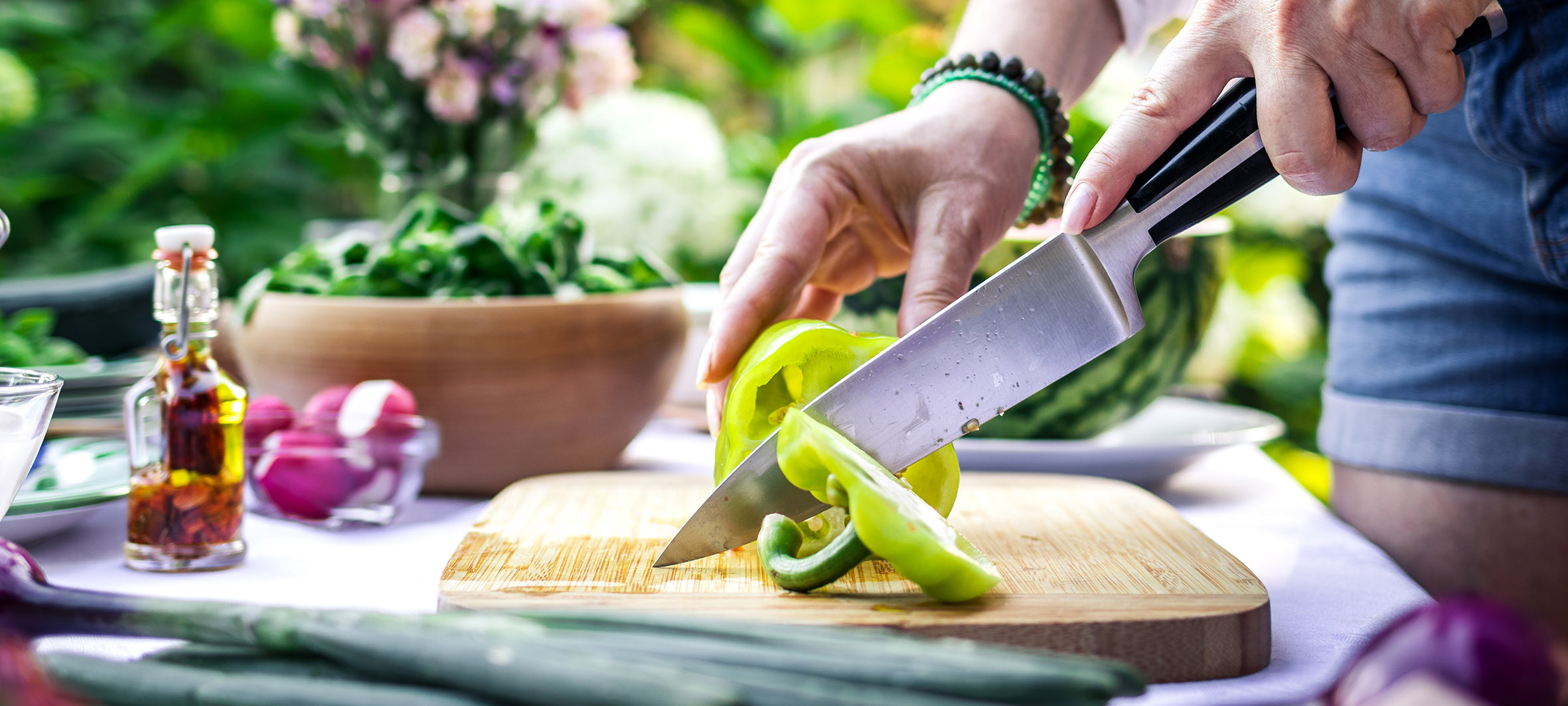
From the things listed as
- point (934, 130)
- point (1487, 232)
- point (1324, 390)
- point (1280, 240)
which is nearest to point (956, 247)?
point (934, 130)

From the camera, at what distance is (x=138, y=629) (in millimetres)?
595

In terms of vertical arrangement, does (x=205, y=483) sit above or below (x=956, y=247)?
below

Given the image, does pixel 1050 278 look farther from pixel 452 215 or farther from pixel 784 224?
pixel 452 215

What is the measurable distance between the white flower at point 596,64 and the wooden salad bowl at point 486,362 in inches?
28.6

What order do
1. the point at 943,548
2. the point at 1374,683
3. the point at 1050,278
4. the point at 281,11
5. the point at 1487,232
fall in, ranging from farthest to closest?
the point at 281,11 < the point at 1487,232 < the point at 1050,278 < the point at 943,548 < the point at 1374,683

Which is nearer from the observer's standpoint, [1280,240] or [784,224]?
[784,224]

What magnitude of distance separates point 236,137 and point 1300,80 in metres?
3.52

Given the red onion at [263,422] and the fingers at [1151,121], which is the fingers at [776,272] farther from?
the red onion at [263,422]

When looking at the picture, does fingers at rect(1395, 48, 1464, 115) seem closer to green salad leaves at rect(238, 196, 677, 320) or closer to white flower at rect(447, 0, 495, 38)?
green salad leaves at rect(238, 196, 677, 320)

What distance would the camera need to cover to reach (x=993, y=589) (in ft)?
2.70

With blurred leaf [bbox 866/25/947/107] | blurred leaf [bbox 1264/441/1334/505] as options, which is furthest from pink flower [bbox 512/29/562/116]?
blurred leaf [bbox 1264/441/1334/505]

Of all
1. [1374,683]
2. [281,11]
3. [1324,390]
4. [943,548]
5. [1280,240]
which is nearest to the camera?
[1374,683]

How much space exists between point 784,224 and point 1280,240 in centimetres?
240

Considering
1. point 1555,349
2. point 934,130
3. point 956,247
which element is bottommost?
point 1555,349
